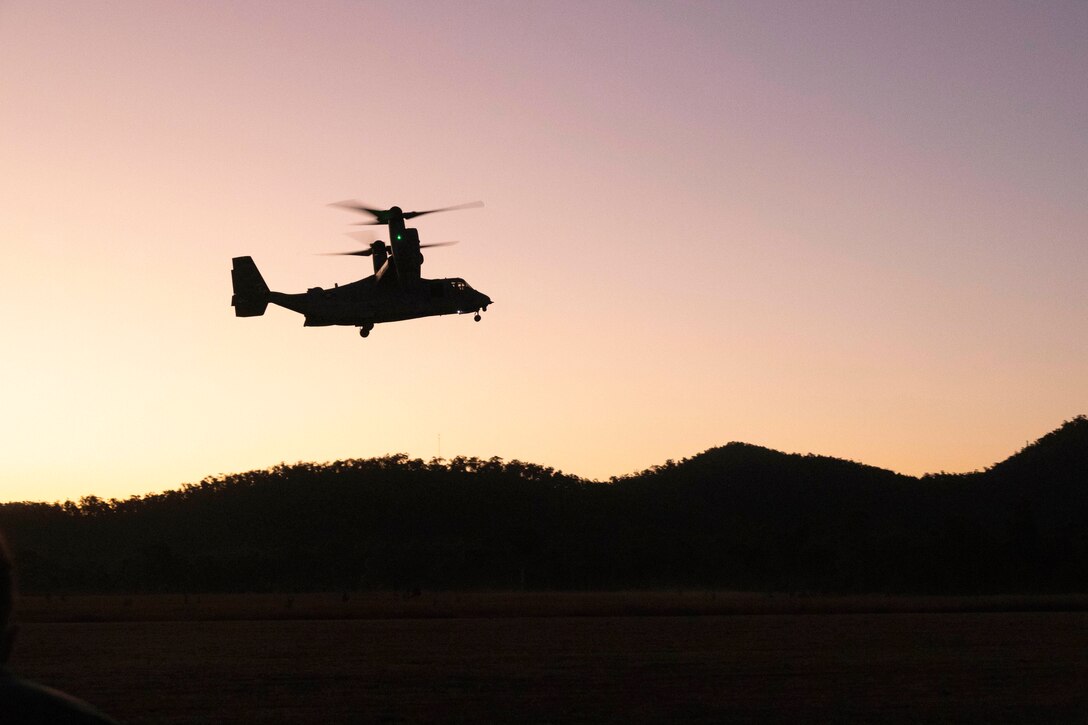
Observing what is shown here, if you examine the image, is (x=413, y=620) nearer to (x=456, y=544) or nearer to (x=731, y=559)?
(x=731, y=559)

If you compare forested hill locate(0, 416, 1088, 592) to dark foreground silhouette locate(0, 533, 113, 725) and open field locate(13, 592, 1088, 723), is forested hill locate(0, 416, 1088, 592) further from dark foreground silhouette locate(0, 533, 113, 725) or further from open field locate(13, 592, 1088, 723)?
dark foreground silhouette locate(0, 533, 113, 725)

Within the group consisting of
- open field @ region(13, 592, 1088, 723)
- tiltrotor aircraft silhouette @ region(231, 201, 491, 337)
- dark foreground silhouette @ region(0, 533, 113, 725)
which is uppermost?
tiltrotor aircraft silhouette @ region(231, 201, 491, 337)

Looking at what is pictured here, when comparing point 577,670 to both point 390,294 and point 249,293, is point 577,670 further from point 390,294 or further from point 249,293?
point 249,293

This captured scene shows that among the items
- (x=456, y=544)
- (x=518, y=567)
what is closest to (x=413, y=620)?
(x=518, y=567)

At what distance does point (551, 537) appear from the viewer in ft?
516

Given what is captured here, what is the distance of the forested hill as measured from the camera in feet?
378

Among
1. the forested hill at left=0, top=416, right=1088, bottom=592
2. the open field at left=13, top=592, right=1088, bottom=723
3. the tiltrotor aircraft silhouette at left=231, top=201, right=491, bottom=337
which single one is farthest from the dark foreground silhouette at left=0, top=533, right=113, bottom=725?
the forested hill at left=0, top=416, right=1088, bottom=592

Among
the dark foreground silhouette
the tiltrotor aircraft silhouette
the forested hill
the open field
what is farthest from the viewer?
Result: the forested hill

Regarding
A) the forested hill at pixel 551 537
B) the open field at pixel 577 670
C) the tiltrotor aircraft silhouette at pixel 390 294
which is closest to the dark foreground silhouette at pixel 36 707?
the open field at pixel 577 670

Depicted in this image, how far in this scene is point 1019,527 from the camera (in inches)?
4616

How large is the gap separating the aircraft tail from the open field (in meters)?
12.9

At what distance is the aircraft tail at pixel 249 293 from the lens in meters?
46.9

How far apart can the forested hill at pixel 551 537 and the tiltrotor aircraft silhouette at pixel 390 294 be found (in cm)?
6293

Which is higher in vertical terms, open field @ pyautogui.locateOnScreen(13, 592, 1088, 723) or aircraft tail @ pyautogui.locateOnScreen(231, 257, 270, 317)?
aircraft tail @ pyautogui.locateOnScreen(231, 257, 270, 317)
